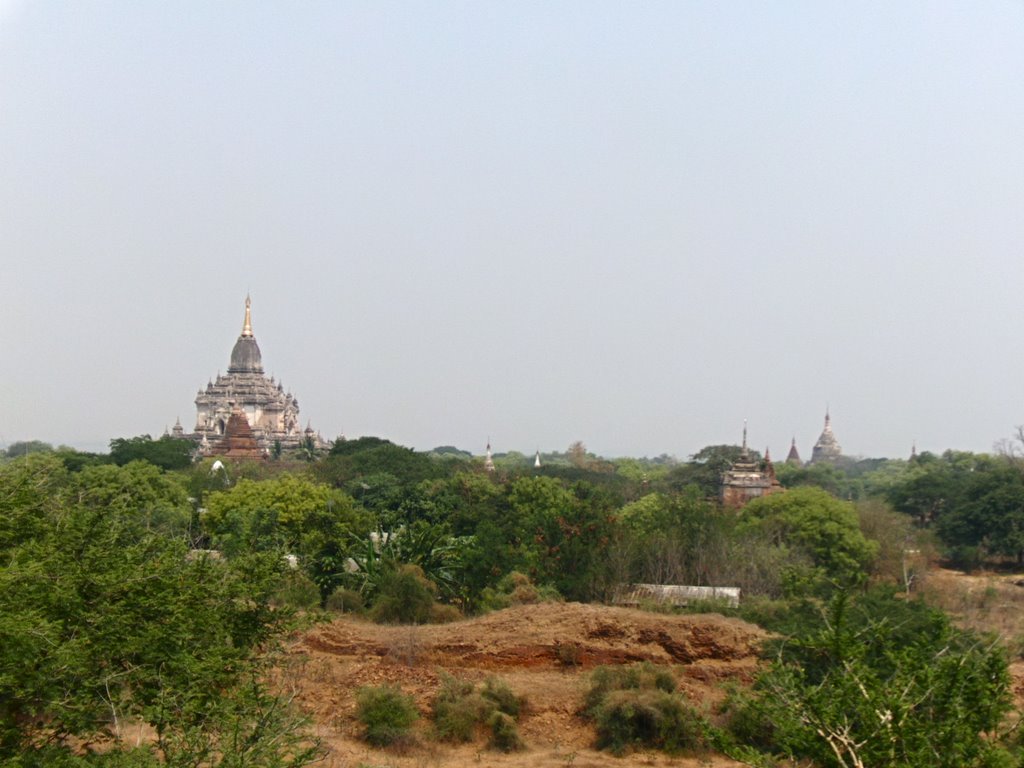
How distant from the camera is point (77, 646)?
11594mm

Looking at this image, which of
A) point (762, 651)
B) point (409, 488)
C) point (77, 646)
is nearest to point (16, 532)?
point (77, 646)

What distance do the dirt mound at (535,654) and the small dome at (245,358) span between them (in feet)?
253

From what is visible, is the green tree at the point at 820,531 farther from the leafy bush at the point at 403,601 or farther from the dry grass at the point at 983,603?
the leafy bush at the point at 403,601

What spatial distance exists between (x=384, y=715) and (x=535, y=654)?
3.99 m

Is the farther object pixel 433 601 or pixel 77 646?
pixel 433 601

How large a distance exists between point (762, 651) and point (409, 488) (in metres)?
24.0

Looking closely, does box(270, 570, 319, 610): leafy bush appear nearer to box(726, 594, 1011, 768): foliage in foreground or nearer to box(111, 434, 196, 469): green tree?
box(726, 594, 1011, 768): foliage in foreground

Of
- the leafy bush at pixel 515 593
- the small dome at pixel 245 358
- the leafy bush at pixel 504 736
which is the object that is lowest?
the leafy bush at pixel 504 736

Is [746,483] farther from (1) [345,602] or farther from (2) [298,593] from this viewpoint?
(2) [298,593]

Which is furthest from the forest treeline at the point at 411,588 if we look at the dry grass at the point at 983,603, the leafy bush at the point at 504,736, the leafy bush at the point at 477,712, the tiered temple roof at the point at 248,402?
the tiered temple roof at the point at 248,402

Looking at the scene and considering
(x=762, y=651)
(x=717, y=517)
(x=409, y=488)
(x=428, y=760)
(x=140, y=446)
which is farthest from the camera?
(x=140, y=446)

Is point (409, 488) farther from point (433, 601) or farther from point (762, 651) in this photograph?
point (762, 651)

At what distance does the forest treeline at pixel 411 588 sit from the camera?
34.2ft

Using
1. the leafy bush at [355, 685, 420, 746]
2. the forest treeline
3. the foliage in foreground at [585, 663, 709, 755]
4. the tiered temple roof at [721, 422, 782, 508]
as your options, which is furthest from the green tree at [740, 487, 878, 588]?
the leafy bush at [355, 685, 420, 746]
